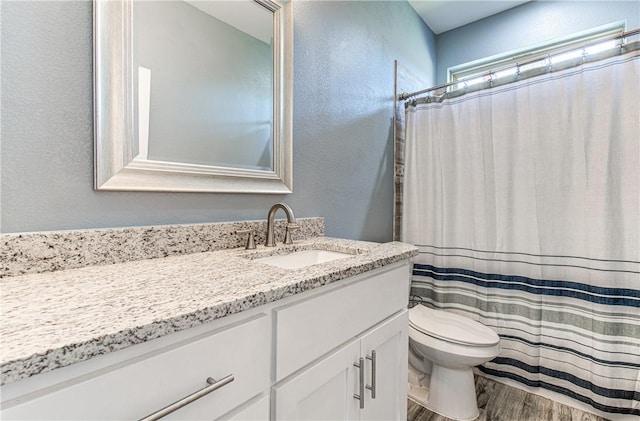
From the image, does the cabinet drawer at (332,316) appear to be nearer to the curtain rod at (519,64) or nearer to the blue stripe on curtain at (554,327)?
the blue stripe on curtain at (554,327)

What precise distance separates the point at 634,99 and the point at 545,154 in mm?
396

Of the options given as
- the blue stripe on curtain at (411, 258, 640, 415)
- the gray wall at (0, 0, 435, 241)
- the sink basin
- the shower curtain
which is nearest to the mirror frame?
the gray wall at (0, 0, 435, 241)

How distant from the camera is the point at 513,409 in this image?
5.17 feet

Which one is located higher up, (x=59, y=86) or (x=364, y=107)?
(x=364, y=107)

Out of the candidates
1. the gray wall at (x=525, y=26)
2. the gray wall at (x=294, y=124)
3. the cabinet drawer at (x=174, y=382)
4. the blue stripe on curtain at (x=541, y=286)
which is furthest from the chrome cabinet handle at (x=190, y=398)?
the gray wall at (x=525, y=26)

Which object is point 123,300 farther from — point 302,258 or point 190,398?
point 302,258

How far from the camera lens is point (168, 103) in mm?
1000

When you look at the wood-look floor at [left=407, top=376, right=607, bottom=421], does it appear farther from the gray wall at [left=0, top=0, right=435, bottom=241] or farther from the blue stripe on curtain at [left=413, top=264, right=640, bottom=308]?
the gray wall at [left=0, top=0, right=435, bottom=241]

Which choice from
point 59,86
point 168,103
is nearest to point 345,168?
point 168,103

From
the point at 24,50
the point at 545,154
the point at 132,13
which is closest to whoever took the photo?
the point at 24,50

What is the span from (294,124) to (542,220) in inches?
56.4

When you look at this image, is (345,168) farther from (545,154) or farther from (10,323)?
(10,323)

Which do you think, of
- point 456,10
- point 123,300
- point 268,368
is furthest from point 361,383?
point 456,10

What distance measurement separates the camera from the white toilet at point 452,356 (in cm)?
144
